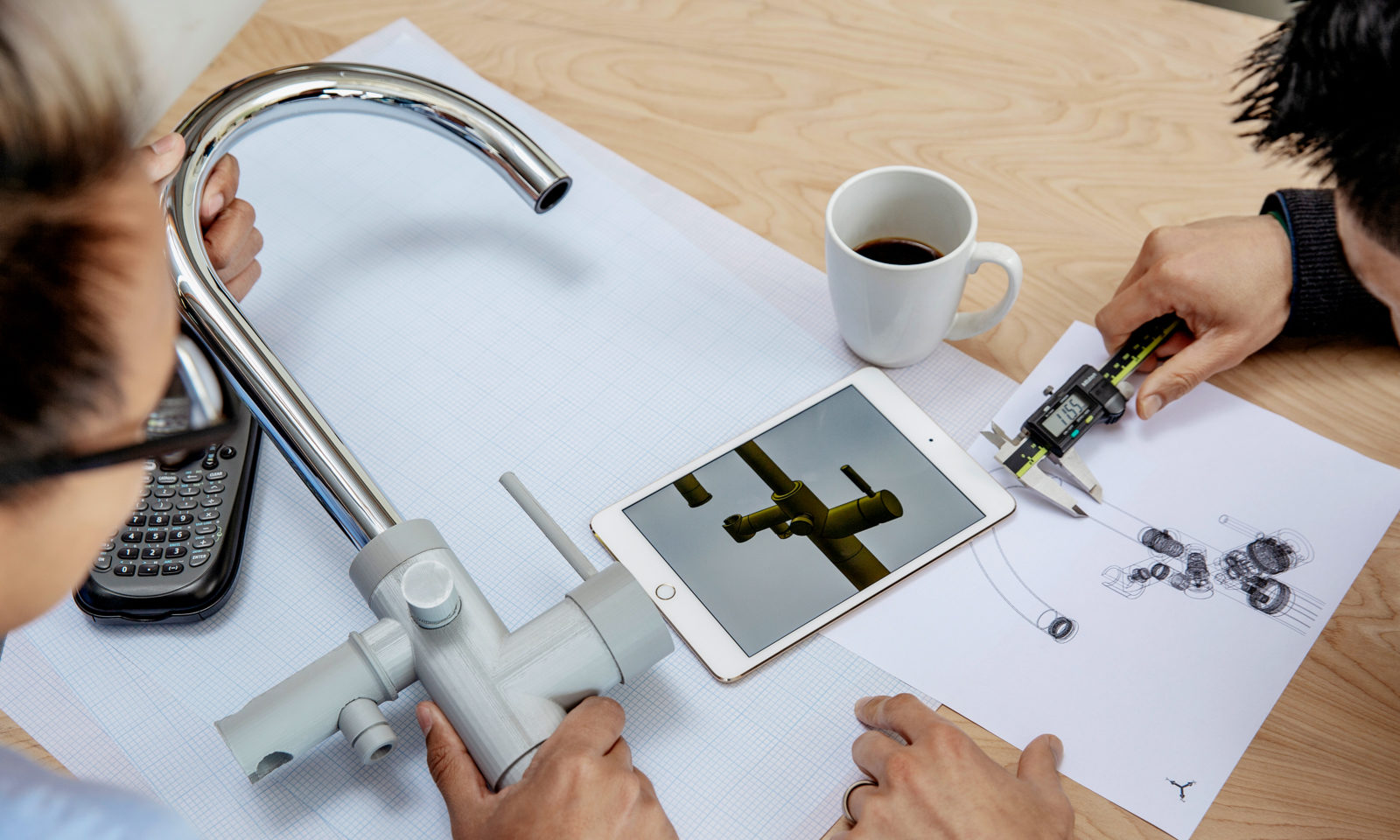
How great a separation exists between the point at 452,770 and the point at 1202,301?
56 cm

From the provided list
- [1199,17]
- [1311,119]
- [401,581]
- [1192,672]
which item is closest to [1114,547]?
[1192,672]

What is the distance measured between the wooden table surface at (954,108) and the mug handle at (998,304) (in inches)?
1.3

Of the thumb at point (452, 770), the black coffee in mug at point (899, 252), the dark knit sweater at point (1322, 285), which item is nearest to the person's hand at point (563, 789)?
the thumb at point (452, 770)

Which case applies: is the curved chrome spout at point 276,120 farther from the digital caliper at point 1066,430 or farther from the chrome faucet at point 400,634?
the digital caliper at point 1066,430

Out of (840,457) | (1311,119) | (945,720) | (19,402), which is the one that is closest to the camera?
(19,402)

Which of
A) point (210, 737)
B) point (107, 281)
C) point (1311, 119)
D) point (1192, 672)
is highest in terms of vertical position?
point (107, 281)

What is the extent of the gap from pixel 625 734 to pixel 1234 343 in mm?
478

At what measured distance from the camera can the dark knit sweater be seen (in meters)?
0.65

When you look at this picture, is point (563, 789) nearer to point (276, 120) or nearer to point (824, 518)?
point (824, 518)

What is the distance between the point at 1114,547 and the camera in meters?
0.59

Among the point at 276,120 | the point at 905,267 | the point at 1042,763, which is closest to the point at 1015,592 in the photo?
the point at 1042,763

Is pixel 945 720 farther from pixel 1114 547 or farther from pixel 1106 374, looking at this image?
pixel 1106 374

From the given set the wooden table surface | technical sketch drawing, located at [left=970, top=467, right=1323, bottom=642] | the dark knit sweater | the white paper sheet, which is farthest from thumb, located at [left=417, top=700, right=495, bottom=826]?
the dark knit sweater

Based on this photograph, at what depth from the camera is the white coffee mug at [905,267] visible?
1.99ft
